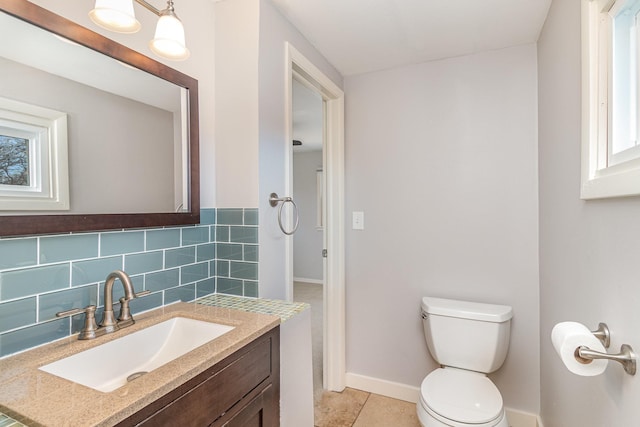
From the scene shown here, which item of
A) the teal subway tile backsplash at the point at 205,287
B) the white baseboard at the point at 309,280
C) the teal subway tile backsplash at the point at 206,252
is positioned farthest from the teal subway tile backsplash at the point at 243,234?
the white baseboard at the point at 309,280

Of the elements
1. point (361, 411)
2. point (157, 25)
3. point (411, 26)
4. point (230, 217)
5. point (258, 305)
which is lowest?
point (361, 411)

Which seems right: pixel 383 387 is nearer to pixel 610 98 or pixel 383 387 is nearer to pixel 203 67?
pixel 610 98

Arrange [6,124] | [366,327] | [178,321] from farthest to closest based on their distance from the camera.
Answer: [366,327]
[178,321]
[6,124]

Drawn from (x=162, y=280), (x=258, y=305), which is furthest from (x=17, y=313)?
(x=258, y=305)

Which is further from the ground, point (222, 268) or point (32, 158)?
point (32, 158)

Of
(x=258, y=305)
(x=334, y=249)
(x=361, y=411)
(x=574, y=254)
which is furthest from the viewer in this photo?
(x=334, y=249)

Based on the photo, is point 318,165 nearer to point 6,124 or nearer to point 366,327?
point 366,327

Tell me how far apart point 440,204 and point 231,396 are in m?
1.59

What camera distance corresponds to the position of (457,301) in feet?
6.17

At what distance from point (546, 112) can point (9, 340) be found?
88.1 inches

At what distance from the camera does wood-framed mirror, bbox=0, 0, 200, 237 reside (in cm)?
85

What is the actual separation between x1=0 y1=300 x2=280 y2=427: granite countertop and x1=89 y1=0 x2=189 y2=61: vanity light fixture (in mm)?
903

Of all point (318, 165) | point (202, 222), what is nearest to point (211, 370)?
point (202, 222)

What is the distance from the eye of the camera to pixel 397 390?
2105mm
